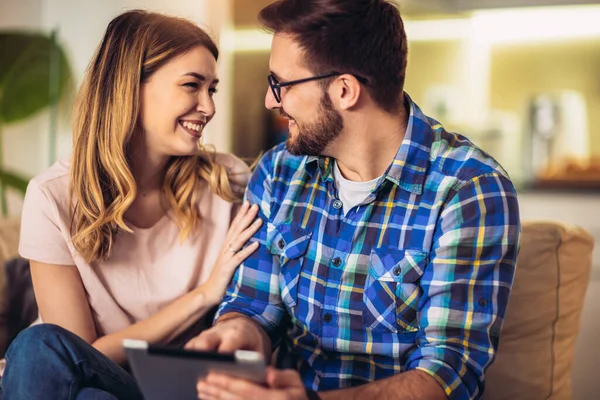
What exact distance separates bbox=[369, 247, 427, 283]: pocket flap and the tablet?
451 mm

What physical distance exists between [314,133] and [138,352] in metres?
0.65

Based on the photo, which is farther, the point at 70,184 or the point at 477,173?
the point at 70,184

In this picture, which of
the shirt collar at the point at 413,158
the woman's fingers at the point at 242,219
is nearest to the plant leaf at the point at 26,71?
the woman's fingers at the point at 242,219

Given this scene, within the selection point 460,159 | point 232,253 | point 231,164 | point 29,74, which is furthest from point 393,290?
point 29,74

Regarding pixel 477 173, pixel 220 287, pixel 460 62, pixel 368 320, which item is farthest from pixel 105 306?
pixel 460 62

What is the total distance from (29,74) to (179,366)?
9.69 ft

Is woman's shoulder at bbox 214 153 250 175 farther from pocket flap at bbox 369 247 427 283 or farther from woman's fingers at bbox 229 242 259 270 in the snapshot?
pocket flap at bbox 369 247 427 283

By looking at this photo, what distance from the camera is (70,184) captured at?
1814mm

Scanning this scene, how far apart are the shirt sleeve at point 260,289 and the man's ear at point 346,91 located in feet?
0.96

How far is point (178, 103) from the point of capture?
5.96 ft

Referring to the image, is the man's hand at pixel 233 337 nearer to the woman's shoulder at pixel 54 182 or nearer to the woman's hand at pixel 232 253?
the woman's hand at pixel 232 253

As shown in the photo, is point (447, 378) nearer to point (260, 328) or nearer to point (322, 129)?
point (260, 328)

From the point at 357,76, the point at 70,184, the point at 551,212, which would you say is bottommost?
the point at 551,212

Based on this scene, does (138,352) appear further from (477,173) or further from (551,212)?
(551,212)
